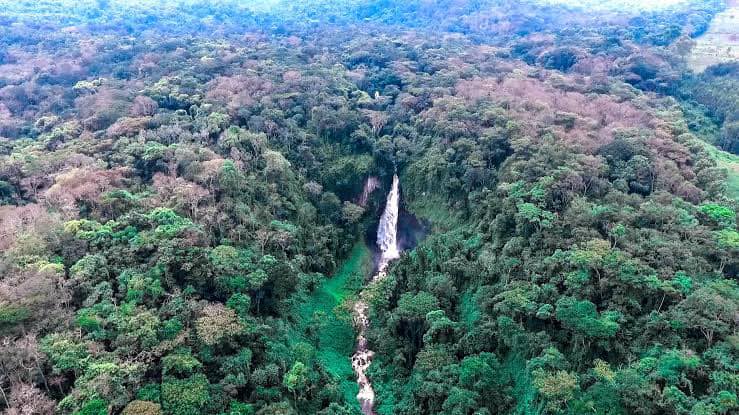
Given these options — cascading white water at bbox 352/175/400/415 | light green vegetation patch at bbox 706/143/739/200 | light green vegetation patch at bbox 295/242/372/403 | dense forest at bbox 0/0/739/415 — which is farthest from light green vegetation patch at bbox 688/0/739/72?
light green vegetation patch at bbox 295/242/372/403

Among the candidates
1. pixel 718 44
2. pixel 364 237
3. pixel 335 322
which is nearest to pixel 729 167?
pixel 364 237

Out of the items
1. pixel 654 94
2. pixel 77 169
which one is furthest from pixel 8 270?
pixel 654 94

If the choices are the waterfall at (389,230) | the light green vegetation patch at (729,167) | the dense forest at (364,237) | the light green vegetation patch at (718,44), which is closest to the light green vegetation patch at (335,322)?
the dense forest at (364,237)

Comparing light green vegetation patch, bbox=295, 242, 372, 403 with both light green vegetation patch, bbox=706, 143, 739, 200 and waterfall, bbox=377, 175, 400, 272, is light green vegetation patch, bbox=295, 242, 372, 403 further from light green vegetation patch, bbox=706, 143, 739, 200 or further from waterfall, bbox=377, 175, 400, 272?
light green vegetation patch, bbox=706, 143, 739, 200

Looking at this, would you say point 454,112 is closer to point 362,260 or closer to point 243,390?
point 362,260

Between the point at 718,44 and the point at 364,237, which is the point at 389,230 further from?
the point at 718,44

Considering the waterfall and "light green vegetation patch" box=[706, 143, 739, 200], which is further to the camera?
the waterfall
